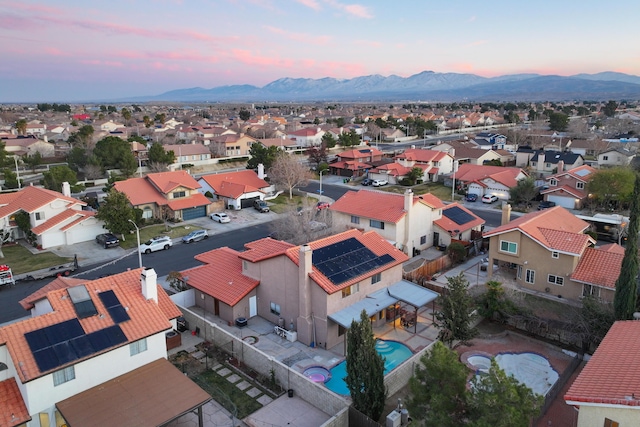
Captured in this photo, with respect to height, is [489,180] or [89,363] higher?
[89,363]

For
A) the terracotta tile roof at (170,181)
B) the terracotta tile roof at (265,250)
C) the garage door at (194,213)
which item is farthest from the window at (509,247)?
the terracotta tile roof at (170,181)

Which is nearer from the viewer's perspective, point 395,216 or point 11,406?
point 11,406

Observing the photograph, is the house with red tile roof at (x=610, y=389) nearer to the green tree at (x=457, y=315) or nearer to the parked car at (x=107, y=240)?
the green tree at (x=457, y=315)

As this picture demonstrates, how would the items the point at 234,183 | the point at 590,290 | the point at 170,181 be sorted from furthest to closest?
1. the point at 234,183
2. the point at 170,181
3. the point at 590,290

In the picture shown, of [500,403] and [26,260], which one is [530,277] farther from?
[26,260]

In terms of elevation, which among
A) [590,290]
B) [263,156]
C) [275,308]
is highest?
[263,156]

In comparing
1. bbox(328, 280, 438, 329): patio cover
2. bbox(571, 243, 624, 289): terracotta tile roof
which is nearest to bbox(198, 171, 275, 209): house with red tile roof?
bbox(328, 280, 438, 329): patio cover

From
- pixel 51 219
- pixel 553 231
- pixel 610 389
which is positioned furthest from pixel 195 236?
pixel 610 389

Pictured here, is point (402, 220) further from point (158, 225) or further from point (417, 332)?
point (158, 225)

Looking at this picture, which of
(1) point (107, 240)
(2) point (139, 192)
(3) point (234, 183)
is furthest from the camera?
(3) point (234, 183)

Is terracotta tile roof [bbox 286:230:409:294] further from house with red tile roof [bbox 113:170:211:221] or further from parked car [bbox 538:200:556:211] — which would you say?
parked car [bbox 538:200:556:211]
